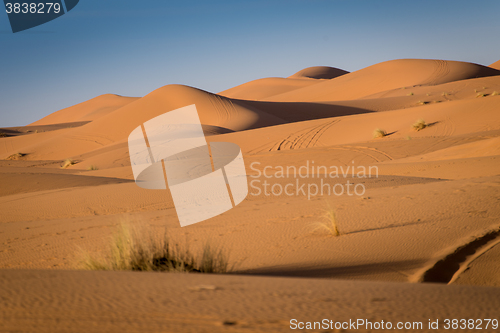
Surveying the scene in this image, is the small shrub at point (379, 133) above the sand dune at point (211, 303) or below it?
above

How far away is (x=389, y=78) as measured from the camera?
66.1 meters

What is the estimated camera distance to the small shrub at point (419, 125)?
20844 millimetres

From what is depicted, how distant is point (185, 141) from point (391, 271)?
2102cm

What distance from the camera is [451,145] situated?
1706 cm

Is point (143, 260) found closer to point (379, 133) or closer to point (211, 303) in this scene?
point (211, 303)

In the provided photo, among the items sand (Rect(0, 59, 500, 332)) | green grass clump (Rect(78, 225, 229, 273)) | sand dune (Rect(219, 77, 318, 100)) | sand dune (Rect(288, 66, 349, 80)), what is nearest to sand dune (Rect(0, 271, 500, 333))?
sand (Rect(0, 59, 500, 332))

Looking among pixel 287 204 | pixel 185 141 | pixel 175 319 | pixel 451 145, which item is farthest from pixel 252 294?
pixel 185 141

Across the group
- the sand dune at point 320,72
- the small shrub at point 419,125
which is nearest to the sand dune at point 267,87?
the sand dune at point 320,72

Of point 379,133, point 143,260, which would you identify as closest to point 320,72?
point 379,133

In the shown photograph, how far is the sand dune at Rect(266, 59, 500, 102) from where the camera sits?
62.0 m

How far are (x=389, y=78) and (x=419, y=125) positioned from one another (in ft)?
163

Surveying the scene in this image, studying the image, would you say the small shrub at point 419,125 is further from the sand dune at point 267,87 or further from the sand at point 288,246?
the sand dune at point 267,87

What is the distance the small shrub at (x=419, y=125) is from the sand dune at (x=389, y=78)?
139 ft

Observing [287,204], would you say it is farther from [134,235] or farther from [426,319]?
Answer: [426,319]
